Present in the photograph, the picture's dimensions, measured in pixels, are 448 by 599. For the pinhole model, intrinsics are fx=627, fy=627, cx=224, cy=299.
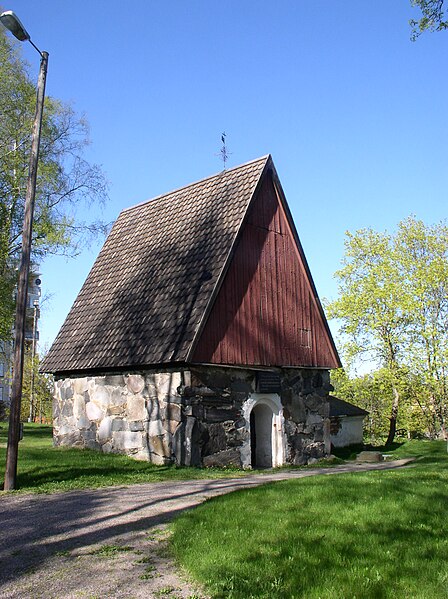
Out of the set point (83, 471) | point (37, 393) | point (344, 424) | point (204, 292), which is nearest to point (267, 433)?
point (204, 292)

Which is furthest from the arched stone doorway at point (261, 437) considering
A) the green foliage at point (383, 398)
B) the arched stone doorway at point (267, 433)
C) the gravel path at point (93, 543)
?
the green foliage at point (383, 398)

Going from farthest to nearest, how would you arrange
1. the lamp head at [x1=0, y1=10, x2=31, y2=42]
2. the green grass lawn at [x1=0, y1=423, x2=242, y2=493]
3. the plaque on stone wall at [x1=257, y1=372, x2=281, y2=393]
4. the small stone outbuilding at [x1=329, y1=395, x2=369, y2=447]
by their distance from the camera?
the small stone outbuilding at [x1=329, y1=395, x2=369, y2=447]
the plaque on stone wall at [x1=257, y1=372, x2=281, y2=393]
the green grass lawn at [x1=0, y1=423, x2=242, y2=493]
the lamp head at [x1=0, y1=10, x2=31, y2=42]

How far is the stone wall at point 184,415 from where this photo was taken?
50.0ft

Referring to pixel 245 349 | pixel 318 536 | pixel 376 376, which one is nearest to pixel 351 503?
pixel 318 536

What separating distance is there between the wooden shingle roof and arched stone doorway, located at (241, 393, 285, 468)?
338 cm

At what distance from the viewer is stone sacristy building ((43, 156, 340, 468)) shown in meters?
15.5

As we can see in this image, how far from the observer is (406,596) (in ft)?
17.7

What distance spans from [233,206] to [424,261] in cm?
2173

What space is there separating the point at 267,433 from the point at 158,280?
5.48 metres

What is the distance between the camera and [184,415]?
49.5 ft

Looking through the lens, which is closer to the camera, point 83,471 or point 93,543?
point 93,543

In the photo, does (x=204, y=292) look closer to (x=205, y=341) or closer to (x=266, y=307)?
(x=205, y=341)

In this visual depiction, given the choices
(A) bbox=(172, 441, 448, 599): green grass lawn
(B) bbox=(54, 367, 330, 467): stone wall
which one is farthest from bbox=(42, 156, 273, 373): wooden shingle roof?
(A) bbox=(172, 441, 448, 599): green grass lawn

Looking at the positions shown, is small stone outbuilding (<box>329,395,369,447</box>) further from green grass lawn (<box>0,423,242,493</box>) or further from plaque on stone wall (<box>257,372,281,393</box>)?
green grass lawn (<box>0,423,242,493</box>)
